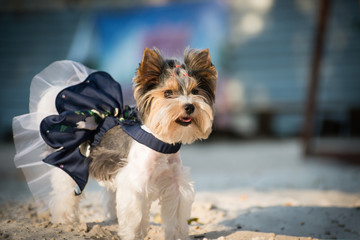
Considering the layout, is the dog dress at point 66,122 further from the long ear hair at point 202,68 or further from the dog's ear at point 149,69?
the long ear hair at point 202,68

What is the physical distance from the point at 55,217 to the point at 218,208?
204 centimetres

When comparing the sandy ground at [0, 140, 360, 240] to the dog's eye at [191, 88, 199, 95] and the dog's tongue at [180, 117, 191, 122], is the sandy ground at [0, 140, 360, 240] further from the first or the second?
the dog's eye at [191, 88, 199, 95]

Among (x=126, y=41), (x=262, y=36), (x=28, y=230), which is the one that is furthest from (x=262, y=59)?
(x=28, y=230)

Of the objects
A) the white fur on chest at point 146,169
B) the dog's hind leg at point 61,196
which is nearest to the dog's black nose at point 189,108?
the white fur on chest at point 146,169

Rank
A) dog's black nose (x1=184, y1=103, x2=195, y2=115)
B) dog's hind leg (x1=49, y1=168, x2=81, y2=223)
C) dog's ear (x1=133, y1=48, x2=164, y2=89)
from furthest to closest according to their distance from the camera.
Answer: dog's hind leg (x1=49, y1=168, x2=81, y2=223) < dog's ear (x1=133, y1=48, x2=164, y2=89) < dog's black nose (x1=184, y1=103, x2=195, y2=115)

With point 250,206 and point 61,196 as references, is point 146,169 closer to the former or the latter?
point 61,196

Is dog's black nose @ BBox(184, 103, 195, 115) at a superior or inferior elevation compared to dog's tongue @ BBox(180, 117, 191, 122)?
superior

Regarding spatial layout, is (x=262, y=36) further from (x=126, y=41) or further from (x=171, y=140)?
(x=171, y=140)

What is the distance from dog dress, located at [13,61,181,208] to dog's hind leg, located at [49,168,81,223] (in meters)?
0.08

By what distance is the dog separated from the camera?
2920 mm

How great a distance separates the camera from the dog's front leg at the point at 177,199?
3.15m

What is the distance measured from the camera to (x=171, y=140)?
297 centimetres

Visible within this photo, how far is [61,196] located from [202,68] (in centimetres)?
201

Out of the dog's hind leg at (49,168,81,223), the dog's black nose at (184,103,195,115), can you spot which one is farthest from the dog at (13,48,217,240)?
the dog's hind leg at (49,168,81,223)
